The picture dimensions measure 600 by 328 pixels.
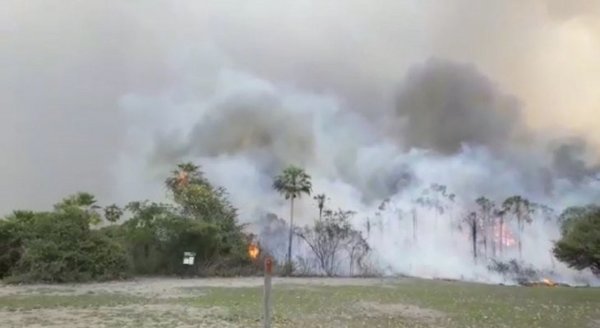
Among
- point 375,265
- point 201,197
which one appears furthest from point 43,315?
point 375,265

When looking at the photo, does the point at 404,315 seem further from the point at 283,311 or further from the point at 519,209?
the point at 519,209

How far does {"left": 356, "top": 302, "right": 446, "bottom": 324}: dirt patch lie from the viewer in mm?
16234

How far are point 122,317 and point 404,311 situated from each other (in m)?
8.54

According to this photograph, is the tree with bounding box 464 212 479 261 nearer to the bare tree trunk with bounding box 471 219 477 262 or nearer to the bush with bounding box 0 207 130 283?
the bare tree trunk with bounding box 471 219 477 262

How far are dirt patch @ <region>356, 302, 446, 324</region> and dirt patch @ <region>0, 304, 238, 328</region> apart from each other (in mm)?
4827

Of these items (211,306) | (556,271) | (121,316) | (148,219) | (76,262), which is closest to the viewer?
(121,316)

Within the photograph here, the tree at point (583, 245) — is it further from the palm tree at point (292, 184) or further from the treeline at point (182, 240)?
the palm tree at point (292, 184)

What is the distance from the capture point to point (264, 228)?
52.9 metres

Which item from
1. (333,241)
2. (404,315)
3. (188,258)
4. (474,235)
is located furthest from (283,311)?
(474,235)

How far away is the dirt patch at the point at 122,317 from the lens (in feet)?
44.4

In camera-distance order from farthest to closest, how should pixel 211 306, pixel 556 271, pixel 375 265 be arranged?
pixel 556 271, pixel 375 265, pixel 211 306

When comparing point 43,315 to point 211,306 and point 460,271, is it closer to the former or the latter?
point 211,306

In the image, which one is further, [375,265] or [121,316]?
[375,265]

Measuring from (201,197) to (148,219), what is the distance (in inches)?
214
